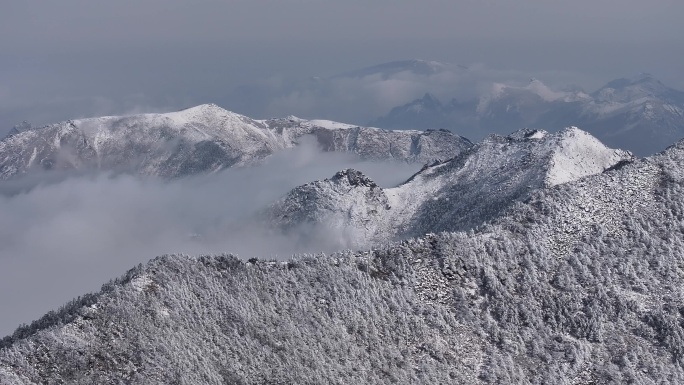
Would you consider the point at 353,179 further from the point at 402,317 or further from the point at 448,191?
the point at 402,317

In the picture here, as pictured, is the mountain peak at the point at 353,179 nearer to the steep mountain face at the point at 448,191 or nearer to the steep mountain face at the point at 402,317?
the steep mountain face at the point at 448,191

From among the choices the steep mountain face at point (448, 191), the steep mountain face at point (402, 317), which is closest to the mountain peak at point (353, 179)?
the steep mountain face at point (448, 191)

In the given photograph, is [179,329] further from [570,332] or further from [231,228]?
[231,228]

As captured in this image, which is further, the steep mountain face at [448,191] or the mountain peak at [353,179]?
the mountain peak at [353,179]

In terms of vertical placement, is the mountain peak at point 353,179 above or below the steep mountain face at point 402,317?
below

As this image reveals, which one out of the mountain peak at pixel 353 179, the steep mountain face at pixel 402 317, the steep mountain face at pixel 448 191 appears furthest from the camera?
the mountain peak at pixel 353 179

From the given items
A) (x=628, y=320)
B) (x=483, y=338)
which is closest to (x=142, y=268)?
(x=483, y=338)

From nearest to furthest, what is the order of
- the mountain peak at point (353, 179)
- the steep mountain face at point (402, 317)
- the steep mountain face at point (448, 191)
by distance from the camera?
the steep mountain face at point (402, 317) < the steep mountain face at point (448, 191) < the mountain peak at point (353, 179)

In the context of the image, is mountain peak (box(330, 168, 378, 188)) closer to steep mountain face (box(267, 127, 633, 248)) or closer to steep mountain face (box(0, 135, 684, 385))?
steep mountain face (box(267, 127, 633, 248))
